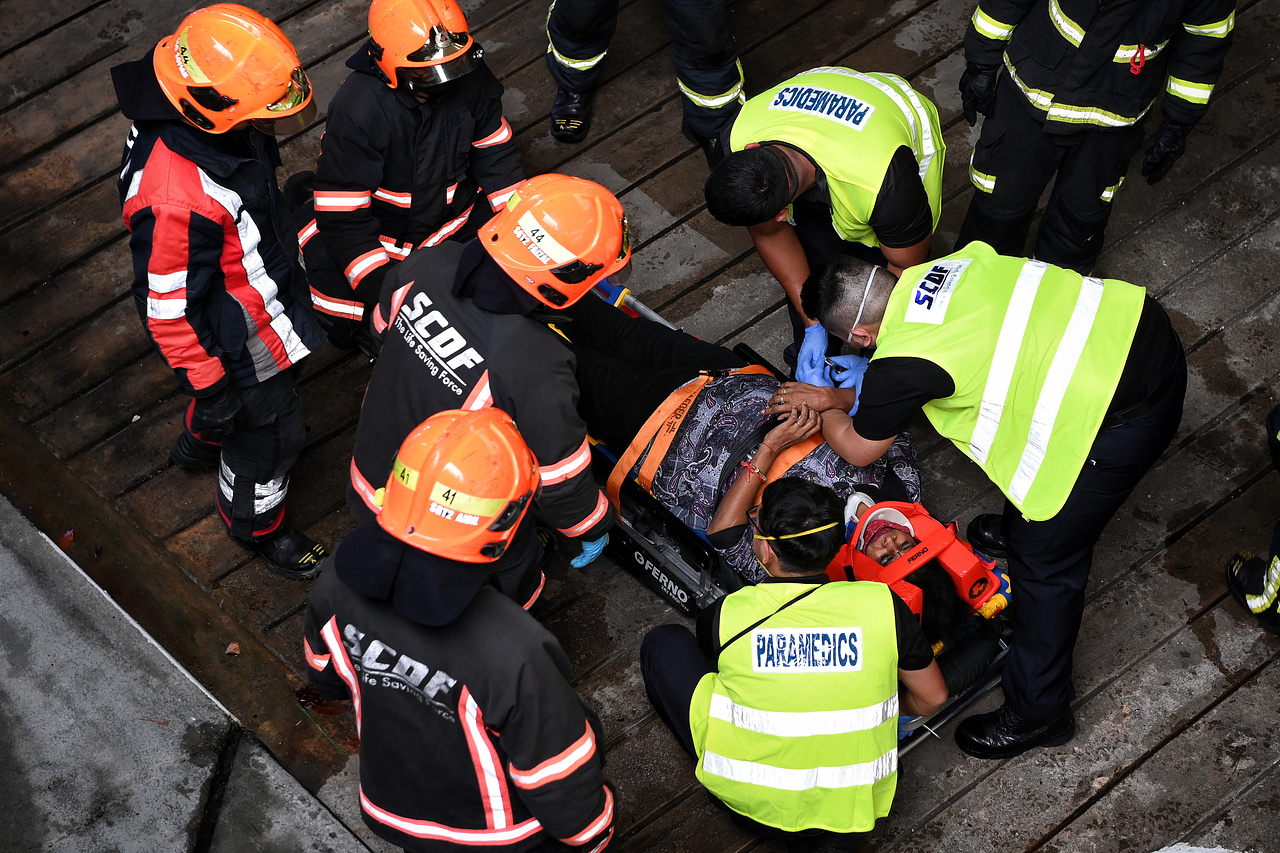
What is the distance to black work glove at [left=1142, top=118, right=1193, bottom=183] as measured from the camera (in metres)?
3.46

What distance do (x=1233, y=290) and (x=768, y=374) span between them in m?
1.94

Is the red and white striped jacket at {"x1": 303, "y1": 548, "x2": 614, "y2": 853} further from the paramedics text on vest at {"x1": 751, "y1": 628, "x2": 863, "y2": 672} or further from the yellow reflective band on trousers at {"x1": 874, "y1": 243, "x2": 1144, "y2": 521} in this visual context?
the yellow reflective band on trousers at {"x1": 874, "y1": 243, "x2": 1144, "y2": 521}

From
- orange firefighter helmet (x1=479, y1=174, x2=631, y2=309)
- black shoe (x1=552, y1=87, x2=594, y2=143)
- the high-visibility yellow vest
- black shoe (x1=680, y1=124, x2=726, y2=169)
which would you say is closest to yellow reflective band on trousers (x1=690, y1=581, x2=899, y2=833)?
orange firefighter helmet (x1=479, y1=174, x2=631, y2=309)

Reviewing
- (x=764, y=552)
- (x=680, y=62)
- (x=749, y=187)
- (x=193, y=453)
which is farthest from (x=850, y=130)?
(x=193, y=453)

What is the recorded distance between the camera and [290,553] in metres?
3.46

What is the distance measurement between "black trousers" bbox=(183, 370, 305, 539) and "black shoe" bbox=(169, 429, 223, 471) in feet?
0.62

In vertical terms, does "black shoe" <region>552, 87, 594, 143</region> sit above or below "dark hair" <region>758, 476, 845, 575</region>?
below

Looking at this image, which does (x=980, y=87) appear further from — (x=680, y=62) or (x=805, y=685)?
(x=805, y=685)

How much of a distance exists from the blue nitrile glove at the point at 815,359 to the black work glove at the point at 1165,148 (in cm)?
129

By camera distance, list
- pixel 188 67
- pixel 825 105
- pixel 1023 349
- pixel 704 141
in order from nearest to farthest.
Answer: pixel 1023 349 → pixel 188 67 → pixel 825 105 → pixel 704 141

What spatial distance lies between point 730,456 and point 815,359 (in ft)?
1.80

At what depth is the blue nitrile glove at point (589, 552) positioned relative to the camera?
332 centimetres

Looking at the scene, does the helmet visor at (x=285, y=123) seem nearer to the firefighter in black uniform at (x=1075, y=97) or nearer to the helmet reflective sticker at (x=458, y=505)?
the helmet reflective sticker at (x=458, y=505)

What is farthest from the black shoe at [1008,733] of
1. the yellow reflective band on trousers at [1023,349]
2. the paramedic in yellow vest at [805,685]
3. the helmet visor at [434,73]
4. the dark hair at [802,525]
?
the helmet visor at [434,73]
